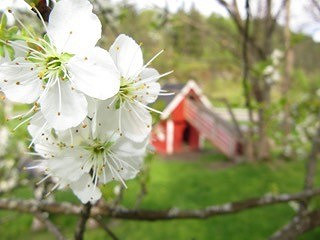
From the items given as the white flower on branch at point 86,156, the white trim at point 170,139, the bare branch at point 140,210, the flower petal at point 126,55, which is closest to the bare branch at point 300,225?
the bare branch at point 140,210

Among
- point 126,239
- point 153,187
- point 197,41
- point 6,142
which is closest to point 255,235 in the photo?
point 126,239

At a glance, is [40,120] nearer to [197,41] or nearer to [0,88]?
[0,88]

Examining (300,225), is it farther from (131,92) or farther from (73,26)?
(73,26)

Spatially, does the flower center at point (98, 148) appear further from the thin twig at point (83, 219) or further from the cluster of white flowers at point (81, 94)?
the thin twig at point (83, 219)

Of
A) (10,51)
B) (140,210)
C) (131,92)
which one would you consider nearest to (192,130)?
(140,210)

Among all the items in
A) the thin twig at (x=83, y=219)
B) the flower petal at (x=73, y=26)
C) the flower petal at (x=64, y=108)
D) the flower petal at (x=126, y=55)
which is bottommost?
the thin twig at (x=83, y=219)

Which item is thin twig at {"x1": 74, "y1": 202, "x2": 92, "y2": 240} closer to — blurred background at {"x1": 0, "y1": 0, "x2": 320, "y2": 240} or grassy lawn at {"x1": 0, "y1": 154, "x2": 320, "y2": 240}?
blurred background at {"x1": 0, "y1": 0, "x2": 320, "y2": 240}

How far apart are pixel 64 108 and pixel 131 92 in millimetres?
125

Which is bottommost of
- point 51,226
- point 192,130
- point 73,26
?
point 192,130

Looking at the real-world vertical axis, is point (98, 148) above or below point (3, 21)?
below

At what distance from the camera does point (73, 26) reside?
1.86ft

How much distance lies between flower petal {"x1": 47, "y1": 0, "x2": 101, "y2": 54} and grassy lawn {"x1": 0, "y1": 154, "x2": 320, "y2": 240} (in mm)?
1632

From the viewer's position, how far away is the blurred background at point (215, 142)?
1999 mm

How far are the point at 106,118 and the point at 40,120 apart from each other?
0.10m
